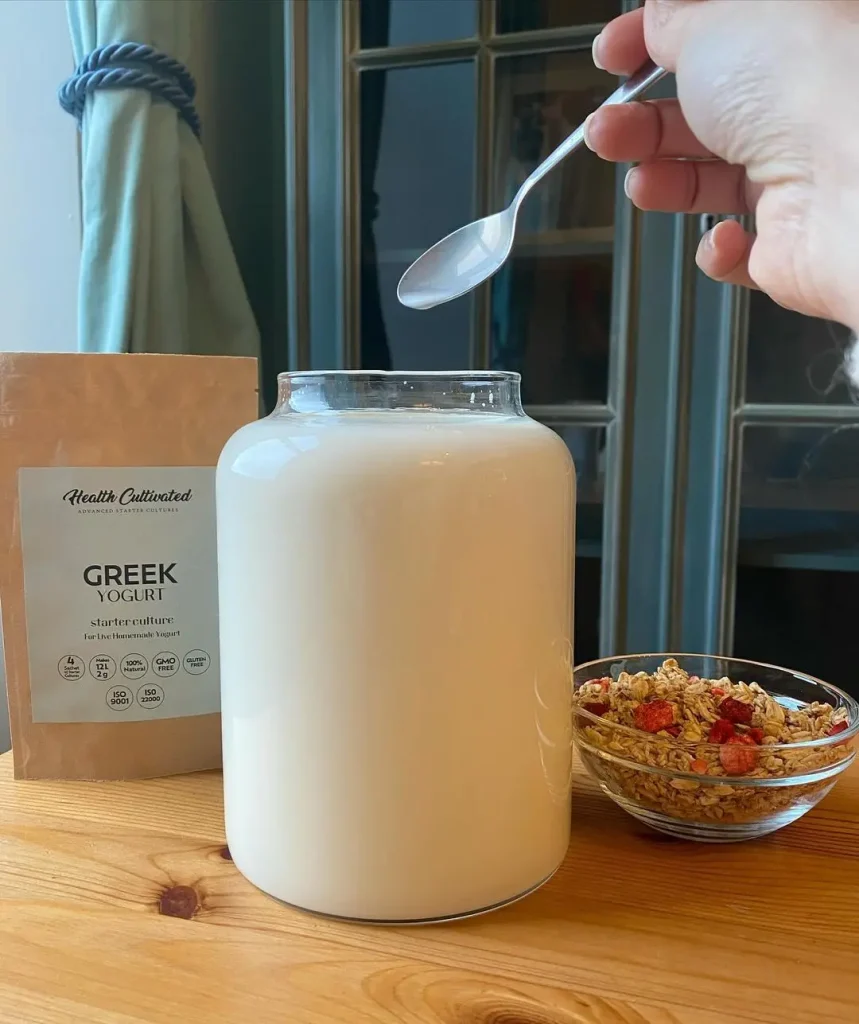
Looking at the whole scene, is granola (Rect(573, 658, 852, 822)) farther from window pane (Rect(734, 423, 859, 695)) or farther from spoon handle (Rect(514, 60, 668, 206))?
window pane (Rect(734, 423, 859, 695))

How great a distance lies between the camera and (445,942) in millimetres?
435

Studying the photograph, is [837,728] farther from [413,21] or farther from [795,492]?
[413,21]

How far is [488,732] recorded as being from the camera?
0.44 m

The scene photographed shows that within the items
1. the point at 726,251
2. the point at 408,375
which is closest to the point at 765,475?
the point at 726,251

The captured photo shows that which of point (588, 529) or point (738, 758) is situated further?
point (588, 529)

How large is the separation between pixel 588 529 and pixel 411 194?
63 cm

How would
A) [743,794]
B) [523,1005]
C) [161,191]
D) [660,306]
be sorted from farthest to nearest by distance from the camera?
[660,306]
[161,191]
[743,794]
[523,1005]

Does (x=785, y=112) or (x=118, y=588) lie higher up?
(x=785, y=112)

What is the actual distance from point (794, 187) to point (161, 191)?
92cm

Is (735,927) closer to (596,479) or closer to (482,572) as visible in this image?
(482,572)

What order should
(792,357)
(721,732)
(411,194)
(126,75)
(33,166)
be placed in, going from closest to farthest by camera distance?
1. (721,732)
2. (126,75)
3. (33,166)
4. (792,357)
5. (411,194)

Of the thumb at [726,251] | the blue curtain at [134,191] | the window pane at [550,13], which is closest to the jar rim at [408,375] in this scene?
the thumb at [726,251]

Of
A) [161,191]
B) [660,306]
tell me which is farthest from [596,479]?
[161,191]

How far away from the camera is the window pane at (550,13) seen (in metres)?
1.40
